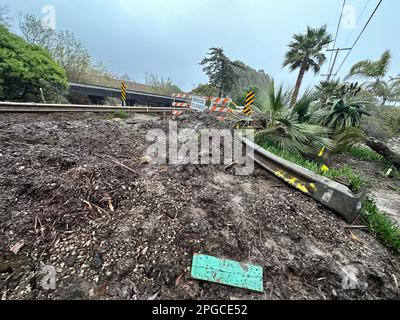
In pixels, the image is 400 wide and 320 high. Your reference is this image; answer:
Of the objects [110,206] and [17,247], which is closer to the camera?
[17,247]

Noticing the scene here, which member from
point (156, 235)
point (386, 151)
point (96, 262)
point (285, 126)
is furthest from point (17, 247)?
point (386, 151)

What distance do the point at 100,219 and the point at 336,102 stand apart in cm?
602

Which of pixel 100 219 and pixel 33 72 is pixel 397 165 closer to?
pixel 100 219

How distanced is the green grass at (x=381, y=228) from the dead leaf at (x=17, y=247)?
132 inches

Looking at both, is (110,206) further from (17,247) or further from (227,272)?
(227,272)

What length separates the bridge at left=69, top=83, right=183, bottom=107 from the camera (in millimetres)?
14539

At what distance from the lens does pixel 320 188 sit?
220cm

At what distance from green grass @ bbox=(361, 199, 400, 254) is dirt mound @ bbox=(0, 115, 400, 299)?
5.3 inches

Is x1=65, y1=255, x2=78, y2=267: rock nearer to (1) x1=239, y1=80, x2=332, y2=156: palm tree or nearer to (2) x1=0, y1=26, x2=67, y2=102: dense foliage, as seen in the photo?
(1) x1=239, y1=80, x2=332, y2=156: palm tree

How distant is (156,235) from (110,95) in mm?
18188

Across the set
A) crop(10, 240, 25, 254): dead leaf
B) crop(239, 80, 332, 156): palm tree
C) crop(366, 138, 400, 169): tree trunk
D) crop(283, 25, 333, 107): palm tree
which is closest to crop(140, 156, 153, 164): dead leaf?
crop(10, 240, 25, 254): dead leaf

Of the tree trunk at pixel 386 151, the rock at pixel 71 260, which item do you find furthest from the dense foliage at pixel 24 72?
the tree trunk at pixel 386 151

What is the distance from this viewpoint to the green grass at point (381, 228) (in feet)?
5.69
